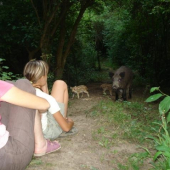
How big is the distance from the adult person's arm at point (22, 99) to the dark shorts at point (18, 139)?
0.48ft

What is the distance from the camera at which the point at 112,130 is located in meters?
4.73

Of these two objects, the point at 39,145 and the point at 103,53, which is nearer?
the point at 39,145

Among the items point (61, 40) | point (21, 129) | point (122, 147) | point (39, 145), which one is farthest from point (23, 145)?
point (61, 40)

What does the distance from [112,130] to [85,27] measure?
9781mm

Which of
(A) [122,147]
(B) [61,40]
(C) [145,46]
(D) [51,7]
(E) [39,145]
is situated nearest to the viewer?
(E) [39,145]

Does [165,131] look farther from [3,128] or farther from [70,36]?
[70,36]

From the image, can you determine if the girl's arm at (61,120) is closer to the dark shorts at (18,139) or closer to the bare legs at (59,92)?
the bare legs at (59,92)

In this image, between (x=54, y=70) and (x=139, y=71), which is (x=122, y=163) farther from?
(x=139, y=71)

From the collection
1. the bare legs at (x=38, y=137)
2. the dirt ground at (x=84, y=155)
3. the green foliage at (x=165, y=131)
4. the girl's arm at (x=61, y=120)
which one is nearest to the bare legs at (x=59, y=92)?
the girl's arm at (x=61, y=120)

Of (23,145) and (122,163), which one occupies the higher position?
(23,145)

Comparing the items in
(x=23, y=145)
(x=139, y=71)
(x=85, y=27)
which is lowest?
(x=139, y=71)

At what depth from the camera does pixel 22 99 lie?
2385 mm

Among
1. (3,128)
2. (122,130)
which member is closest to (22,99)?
(3,128)

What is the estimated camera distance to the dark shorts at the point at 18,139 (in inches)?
90.7
